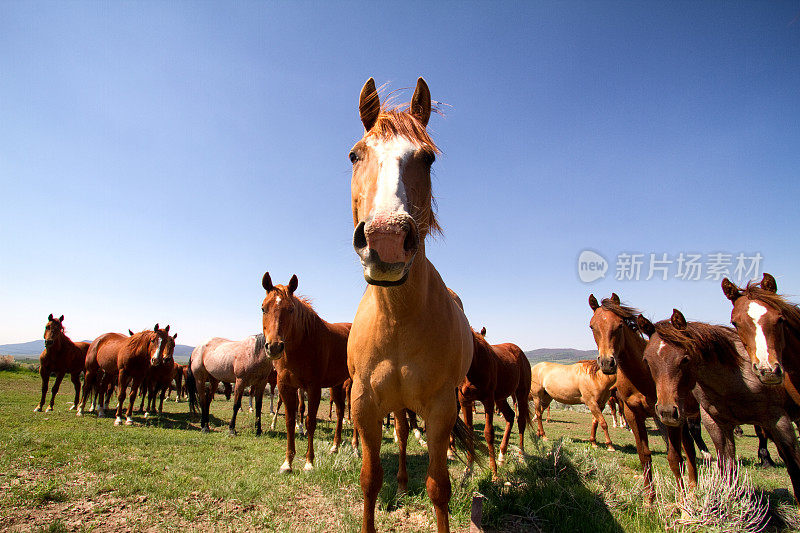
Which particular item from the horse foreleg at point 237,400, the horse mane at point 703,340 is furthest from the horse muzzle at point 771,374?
the horse foreleg at point 237,400

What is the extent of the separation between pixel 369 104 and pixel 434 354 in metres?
2.15

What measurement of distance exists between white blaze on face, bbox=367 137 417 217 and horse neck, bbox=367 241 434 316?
719mm

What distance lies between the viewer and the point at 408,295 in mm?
2545

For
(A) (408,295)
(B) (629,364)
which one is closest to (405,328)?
(A) (408,295)

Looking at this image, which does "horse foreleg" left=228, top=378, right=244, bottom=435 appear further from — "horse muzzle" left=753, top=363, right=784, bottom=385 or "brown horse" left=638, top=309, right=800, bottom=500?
"horse muzzle" left=753, top=363, right=784, bottom=385

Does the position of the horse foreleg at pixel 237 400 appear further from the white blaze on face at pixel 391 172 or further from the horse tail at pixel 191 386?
the white blaze on face at pixel 391 172

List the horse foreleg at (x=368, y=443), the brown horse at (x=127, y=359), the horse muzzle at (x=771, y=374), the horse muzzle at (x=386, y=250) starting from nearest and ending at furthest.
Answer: the horse muzzle at (x=386, y=250), the horse foreleg at (x=368, y=443), the horse muzzle at (x=771, y=374), the brown horse at (x=127, y=359)

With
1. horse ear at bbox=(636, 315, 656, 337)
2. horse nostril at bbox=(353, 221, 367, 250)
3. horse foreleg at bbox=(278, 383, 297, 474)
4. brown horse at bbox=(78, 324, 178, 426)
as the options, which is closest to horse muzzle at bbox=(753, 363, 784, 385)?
horse ear at bbox=(636, 315, 656, 337)

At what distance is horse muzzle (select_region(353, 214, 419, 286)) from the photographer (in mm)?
1697

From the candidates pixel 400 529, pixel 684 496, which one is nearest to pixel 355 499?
pixel 400 529

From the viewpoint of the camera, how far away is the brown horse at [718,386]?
13.5 ft

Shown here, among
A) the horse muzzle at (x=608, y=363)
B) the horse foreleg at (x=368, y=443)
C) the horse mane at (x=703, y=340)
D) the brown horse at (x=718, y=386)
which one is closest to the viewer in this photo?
the horse foreleg at (x=368, y=443)

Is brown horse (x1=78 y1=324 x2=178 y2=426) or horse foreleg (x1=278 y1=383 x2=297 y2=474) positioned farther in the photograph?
brown horse (x1=78 y1=324 x2=178 y2=426)

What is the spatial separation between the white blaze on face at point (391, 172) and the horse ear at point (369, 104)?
1.88ft
